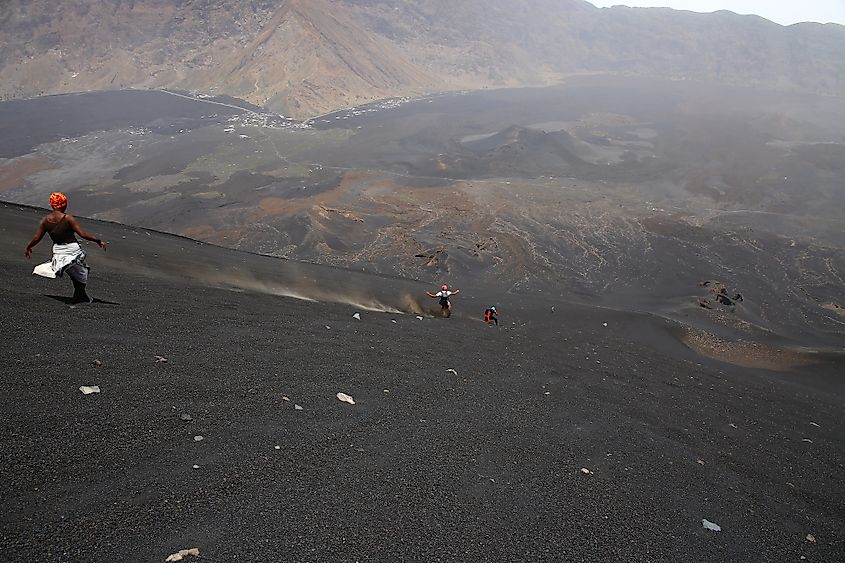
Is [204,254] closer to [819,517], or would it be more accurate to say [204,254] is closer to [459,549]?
A: [459,549]

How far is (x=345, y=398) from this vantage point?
6898 millimetres

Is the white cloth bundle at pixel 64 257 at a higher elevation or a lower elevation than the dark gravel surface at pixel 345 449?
higher

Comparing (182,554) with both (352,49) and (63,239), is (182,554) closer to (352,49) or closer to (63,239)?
(63,239)

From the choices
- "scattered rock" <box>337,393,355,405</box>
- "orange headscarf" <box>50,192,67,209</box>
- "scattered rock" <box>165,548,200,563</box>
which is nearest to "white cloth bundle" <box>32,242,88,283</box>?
"orange headscarf" <box>50,192,67,209</box>

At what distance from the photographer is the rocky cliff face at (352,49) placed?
9106cm

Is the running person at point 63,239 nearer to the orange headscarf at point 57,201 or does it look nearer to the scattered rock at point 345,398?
the orange headscarf at point 57,201

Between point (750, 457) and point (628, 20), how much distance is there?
194 meters

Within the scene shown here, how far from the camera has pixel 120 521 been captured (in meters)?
3.95

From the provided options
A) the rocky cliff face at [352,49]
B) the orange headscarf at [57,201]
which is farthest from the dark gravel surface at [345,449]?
the rocky cliff face at [352,49]

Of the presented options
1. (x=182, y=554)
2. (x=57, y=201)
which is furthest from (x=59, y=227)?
(x=182, y=554)

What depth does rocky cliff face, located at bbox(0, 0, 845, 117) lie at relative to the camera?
91.1 meters

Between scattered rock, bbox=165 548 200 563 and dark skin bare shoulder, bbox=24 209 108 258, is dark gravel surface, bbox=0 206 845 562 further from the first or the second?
dark skin bare shoulder, bbox=24 209 108 258

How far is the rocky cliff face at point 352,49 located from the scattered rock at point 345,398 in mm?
75771

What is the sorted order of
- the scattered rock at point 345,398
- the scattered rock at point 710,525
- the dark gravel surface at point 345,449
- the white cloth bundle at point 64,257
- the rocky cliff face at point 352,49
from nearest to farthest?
1. the dark gravel surface at point 345,449
2. the scattered rock at point 710,525
3. the scattered rock at point 345,398
4. the white cloth bundle at point 64,257
5. the rocky cliff face at point 352,49
